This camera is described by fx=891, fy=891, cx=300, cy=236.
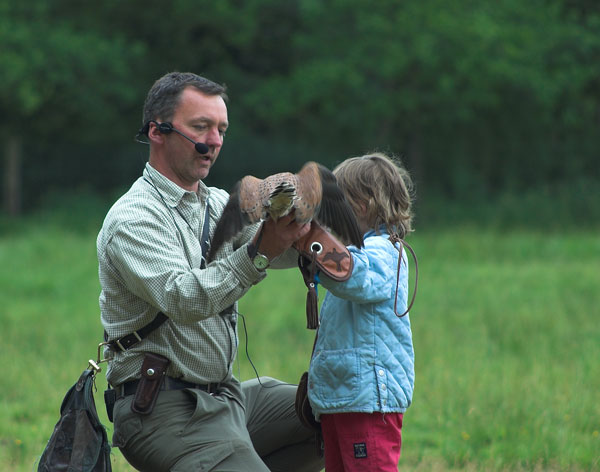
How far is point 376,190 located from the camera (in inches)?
148

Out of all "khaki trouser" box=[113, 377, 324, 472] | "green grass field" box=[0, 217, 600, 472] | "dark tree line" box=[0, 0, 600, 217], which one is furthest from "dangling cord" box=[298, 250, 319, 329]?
"dark tree line" box=[0, 0, 600, 217]

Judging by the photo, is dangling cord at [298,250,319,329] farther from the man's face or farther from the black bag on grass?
the black bag on grass

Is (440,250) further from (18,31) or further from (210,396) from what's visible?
(18,31)

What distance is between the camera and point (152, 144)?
3.80 m

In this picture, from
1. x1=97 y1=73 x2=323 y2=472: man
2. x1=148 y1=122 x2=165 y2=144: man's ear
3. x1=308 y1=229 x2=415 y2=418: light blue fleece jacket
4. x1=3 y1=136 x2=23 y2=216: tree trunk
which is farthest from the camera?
x1=3 y1=136 x2=23 y2=216: tree trunk

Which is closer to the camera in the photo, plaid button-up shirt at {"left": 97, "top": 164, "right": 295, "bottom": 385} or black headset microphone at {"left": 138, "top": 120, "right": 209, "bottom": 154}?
plaid button-up shirt at {"left": 97, "top": 164, "right": 295, "bottom": 385}

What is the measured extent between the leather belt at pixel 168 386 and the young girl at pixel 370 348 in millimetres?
450

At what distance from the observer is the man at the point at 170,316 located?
11.5 ft

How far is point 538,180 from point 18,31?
16127mm

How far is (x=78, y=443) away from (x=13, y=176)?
1013 inches

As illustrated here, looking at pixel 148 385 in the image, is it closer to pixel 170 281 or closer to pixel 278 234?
pixel 170 281

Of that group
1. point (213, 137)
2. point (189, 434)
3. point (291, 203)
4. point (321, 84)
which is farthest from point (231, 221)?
point (321, 84)

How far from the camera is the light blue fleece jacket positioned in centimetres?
362

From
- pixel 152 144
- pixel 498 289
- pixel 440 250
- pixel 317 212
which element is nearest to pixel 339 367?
pixel 317 212
